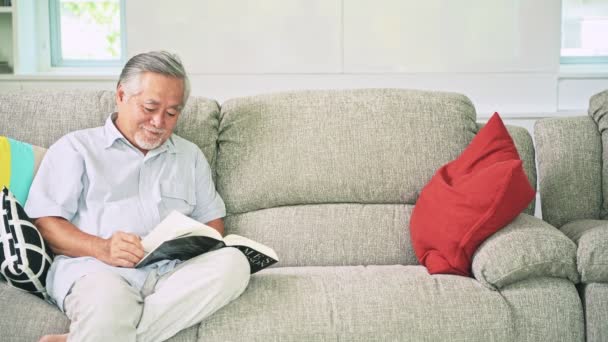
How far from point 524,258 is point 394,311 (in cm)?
40

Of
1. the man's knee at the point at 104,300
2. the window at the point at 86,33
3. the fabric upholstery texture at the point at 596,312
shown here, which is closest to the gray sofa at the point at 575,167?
the fabric upholstery texture at the point at 596,312

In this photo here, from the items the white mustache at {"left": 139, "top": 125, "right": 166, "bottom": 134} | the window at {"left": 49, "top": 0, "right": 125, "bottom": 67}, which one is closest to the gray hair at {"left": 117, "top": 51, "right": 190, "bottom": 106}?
the white mustache at {"left": 139, "top": 125, "right": 166, "bottom": 134}

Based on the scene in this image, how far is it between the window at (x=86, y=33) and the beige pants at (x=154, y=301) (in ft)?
9.31

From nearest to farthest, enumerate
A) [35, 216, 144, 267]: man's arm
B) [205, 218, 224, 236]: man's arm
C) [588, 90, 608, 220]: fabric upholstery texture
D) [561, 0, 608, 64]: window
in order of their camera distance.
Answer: [35, 216, 144, 267]: man's arm, [205, 218, 224, 236]: man's arm, [588, 90, 608, 220]: fabric upholstery texture, [561, 0, 608, 64]: window

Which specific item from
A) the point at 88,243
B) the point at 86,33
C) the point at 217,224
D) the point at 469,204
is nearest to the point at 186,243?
the point at 88,243

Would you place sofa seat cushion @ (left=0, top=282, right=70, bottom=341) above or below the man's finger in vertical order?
below

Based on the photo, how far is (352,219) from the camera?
254 cm

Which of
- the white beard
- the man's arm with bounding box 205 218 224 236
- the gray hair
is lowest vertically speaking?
the man's arm with bounding box 205 218 224 236

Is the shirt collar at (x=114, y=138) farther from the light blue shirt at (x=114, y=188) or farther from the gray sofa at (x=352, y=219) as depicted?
the gray sofa at (x=352, y=219)

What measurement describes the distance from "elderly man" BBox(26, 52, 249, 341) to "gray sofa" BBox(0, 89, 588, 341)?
96mm

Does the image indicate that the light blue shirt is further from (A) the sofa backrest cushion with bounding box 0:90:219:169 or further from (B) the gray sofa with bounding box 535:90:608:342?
(B) the gray sofa with bounding box 535:90:608:342

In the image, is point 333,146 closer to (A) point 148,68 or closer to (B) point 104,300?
(A) point 148,68

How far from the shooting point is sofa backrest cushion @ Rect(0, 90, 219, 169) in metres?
2.48

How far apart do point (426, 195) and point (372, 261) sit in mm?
283
